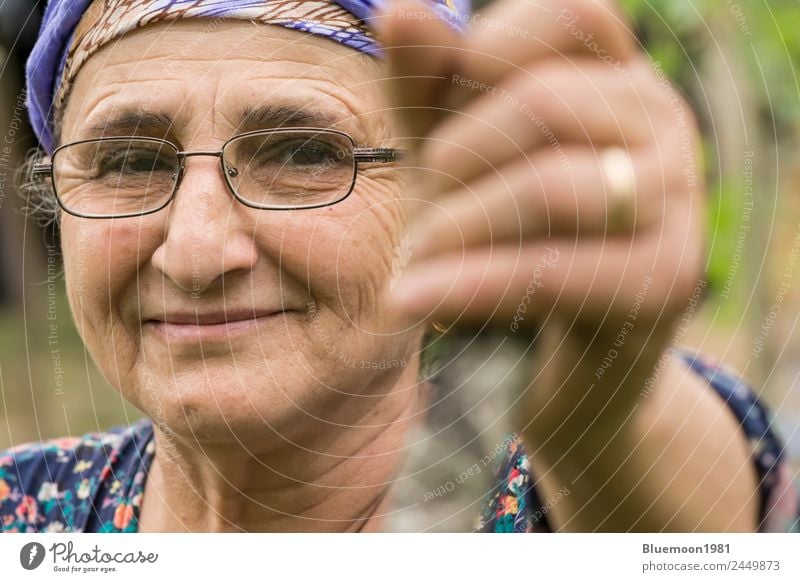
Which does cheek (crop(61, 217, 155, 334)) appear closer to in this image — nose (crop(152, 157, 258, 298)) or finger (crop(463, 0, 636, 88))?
nose (crop(152, 157, 258, 298))

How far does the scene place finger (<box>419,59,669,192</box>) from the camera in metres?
0.28

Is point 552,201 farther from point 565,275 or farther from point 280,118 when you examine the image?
point 280,118

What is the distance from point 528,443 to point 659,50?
1.97ft

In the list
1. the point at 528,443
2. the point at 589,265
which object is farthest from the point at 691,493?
the point at 589,265

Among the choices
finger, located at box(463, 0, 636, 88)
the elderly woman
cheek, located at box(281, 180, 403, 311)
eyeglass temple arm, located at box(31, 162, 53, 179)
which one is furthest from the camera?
eyeglass temple arm, located at box(31, 162, 53, 179)

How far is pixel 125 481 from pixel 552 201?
1.91ft

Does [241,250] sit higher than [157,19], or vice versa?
[157,19]

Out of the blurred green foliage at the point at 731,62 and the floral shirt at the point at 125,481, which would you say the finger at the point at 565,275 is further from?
the blurred green foliage at the point at 731,62

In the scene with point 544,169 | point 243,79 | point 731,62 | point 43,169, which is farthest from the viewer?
point 731,62

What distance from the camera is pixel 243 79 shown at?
543 millimetres

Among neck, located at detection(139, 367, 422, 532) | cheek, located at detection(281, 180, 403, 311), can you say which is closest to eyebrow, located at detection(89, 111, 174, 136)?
cheek, located at detection(281, 180, 403, 311)
